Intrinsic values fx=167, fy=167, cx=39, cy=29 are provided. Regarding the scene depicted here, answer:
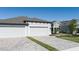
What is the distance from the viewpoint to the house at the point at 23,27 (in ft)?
55.5

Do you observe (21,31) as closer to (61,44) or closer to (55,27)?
(55,27)

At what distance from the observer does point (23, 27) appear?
60.3 ft

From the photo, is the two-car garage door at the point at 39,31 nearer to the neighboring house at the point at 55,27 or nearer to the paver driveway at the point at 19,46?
the neighboring house at the point at 55,27

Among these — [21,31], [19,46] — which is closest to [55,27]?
[21,31]

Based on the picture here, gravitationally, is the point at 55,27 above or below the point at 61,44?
above

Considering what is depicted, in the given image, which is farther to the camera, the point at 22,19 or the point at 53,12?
the point at 22,19

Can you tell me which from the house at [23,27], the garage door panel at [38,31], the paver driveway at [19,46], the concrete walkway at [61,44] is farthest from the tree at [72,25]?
the paver driveway at [19,46]
